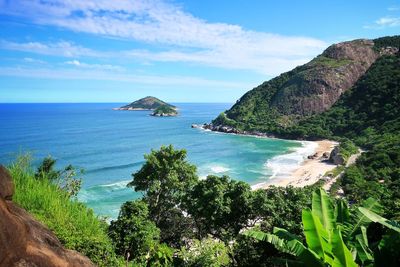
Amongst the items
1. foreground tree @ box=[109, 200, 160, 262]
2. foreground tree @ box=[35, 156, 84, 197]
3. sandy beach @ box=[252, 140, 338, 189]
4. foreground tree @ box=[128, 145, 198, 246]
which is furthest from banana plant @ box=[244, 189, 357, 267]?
sandy beach @ box=[252, 140, 338, 189]

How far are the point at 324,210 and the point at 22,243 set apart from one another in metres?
8.84

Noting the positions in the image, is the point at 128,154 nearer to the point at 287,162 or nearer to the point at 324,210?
the point at 287,162

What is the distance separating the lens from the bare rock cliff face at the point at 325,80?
146375mm

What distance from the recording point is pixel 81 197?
5081 centimetres

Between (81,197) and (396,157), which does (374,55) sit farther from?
(81,197)

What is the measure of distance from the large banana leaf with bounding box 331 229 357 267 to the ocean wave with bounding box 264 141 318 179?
189ft

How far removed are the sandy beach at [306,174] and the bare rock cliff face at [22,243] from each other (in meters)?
52.2

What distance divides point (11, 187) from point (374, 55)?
177 meters

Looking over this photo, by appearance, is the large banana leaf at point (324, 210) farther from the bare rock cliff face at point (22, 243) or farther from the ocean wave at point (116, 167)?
the ocean wave at point (116, 167)

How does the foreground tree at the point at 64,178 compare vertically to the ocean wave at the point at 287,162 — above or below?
above

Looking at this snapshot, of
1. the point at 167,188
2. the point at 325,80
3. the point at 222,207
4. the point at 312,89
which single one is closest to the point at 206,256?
the point at 222,207

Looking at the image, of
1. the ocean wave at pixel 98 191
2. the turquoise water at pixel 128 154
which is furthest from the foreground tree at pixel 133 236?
the ocean wave at pixel 98 191

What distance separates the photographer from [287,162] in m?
78.6

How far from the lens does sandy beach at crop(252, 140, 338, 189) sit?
59406 mm
